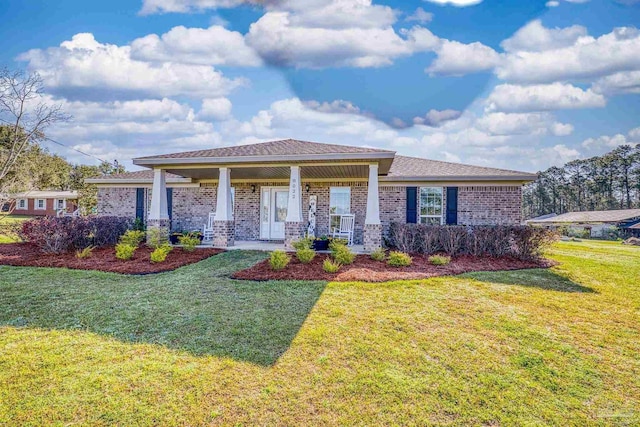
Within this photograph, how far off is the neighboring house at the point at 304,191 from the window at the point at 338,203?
4cm

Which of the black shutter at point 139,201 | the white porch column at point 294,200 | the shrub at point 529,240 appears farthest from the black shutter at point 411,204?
the black shutter at point 139,201

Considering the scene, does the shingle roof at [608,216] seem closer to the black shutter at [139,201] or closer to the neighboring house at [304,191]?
the neighboring house at [304,191]

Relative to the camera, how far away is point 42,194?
113 feet

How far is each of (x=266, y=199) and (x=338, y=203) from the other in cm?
293

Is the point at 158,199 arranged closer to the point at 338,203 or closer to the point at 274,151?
the point at 274,151

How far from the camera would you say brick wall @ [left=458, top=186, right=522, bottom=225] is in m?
11.7

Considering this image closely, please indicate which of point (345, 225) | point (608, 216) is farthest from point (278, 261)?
point (608, 216)

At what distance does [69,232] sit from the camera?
9773 millimetres

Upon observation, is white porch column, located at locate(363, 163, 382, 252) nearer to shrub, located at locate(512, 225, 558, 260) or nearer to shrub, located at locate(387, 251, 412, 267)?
shrub, located at locate(387, 251, 412, 267)

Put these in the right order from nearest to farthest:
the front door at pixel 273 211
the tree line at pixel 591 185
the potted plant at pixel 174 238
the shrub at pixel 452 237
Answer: the shrub at pixel 452 237, the potted plant at pixel 174 238, the front door at pixel 273 211, the tree line at pixel 591 185

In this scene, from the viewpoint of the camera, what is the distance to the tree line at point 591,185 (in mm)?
41031

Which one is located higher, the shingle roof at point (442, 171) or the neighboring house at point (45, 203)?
the shingle roof at point (442, 171)

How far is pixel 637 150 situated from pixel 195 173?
171 ft

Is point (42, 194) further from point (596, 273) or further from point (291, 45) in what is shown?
point (596, 273)
